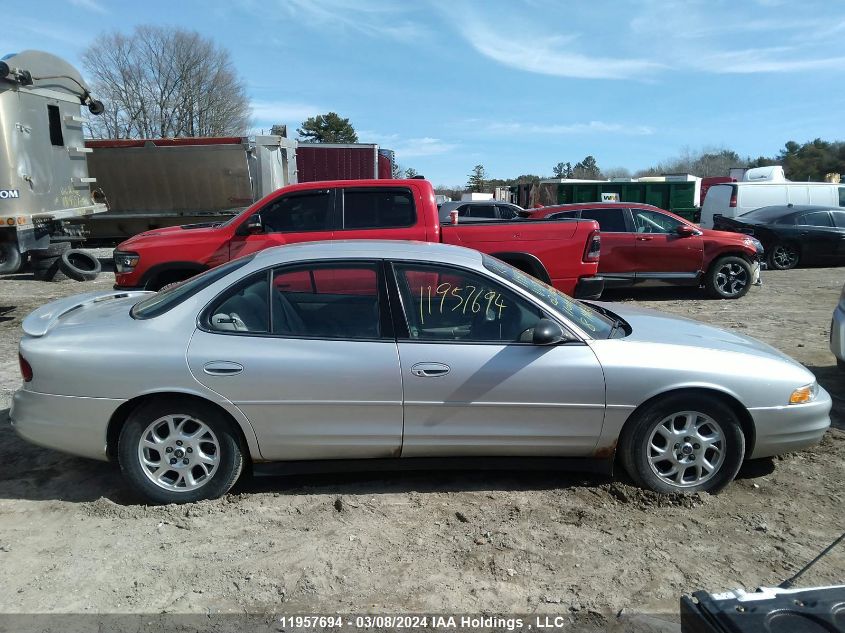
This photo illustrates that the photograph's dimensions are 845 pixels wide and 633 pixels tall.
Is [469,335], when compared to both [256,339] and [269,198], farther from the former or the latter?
[269,198]

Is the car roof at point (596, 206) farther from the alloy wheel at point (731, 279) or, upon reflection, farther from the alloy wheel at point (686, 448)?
the alloy wheel at point (686, 448)

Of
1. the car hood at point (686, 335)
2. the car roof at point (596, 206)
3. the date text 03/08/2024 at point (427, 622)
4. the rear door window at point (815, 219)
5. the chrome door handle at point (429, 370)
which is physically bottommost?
the date text 03/08/2024 at point (427, 622)

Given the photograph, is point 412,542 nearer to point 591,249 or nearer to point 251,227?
point 251,227

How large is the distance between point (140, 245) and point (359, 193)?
250 centimetres

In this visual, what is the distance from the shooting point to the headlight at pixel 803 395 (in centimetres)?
387

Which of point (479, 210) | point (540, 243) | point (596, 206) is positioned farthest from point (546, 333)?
point (479, 210)

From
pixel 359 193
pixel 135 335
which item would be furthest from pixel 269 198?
pixel 135 335

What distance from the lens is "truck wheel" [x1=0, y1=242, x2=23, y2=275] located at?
8.67 meters

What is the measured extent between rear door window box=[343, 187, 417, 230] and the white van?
1176 cm

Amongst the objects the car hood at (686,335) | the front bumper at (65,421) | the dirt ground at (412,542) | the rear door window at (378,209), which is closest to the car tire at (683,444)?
the dirt ground at (412,542)

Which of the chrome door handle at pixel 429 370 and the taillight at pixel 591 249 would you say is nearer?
the chrome door handle at pixel 429 370

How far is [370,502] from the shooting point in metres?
3.84

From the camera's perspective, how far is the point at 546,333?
3670mm

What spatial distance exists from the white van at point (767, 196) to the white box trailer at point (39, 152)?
1425 cm
